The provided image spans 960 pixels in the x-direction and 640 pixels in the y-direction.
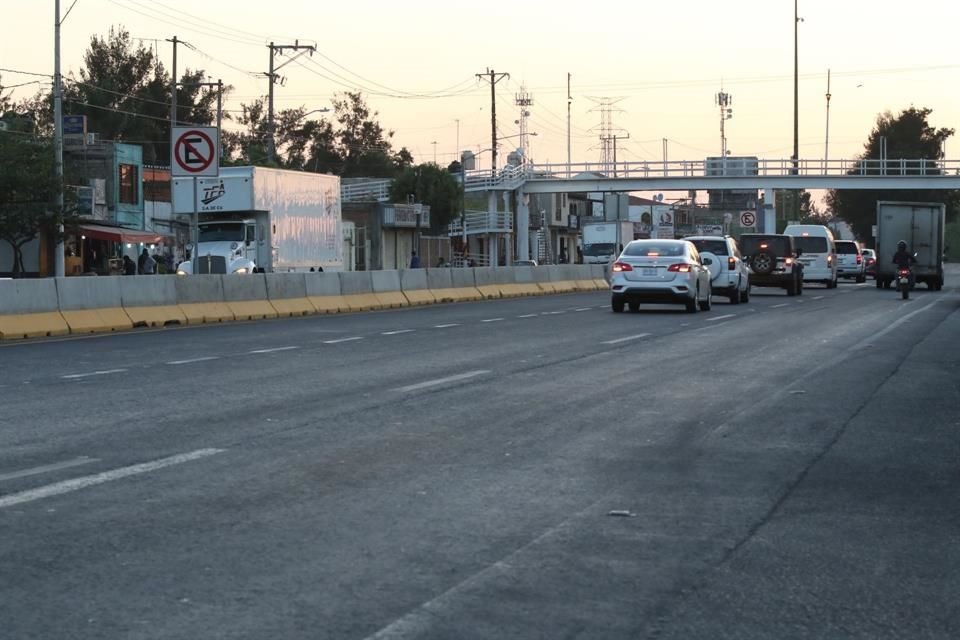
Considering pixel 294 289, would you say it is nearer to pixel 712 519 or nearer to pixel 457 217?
pixel 712 519

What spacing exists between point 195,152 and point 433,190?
246 ft

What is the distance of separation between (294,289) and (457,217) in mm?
73633

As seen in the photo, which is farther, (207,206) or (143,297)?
(207,206)

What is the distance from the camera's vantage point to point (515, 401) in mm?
13258

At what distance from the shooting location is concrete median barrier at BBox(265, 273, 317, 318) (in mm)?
31688

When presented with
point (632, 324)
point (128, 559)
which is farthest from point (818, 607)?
point (632, 324)

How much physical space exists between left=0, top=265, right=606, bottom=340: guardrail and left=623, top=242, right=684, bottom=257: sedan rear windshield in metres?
6.36

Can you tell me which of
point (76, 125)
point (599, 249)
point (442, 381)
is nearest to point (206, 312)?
point (442, 381)

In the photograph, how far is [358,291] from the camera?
118 feet

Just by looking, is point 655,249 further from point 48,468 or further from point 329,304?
point 48,468

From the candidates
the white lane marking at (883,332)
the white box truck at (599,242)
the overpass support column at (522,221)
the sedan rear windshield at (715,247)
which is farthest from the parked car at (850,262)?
the white lane marking at (883,332)

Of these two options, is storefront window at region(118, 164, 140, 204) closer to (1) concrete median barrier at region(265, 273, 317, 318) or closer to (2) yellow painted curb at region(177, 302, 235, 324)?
(1) concrete median barrier at region(265, 273, 317, 318)

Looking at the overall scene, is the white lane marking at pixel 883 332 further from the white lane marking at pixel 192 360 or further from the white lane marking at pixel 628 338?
the white lane marking at pixel 192 360

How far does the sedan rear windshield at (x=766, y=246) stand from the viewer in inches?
1815
